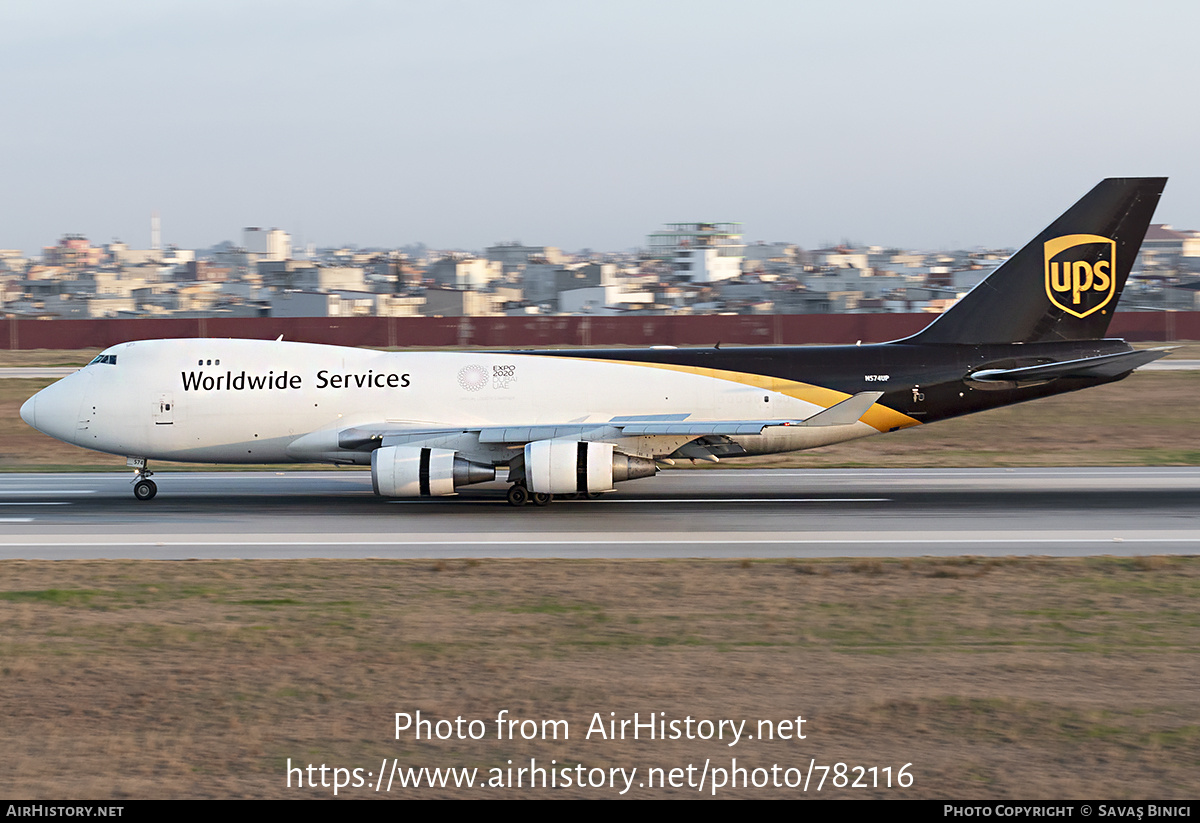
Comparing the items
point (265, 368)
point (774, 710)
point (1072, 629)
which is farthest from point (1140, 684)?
point (265, 368)

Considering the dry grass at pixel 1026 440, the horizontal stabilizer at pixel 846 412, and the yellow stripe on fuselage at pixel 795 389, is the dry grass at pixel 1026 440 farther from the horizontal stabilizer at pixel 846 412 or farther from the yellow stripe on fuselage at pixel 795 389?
the horizontal stabilizer at pixel 846 412

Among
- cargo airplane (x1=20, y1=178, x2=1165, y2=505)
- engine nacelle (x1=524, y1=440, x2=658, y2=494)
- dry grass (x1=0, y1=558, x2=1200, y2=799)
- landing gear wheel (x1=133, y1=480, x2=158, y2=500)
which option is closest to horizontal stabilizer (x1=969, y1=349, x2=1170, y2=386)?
cargo airplane (x1=20, y1=178, x2=1165, y2=505)

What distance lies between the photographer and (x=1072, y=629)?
13602 mm

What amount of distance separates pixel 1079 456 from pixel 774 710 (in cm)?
2644

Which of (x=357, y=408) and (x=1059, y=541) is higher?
(x=357, y=408)

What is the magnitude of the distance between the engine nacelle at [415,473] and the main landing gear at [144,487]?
20.1 feet

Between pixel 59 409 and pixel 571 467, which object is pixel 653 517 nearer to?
pixel 571 467

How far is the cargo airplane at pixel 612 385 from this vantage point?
84.5 ft

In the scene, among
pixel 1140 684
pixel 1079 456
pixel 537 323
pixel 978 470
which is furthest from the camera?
pixel 537 323

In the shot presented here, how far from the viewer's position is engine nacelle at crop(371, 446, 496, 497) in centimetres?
2380

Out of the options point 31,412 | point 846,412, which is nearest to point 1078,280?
point 846,412

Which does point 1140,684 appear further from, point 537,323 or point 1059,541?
point 537,323

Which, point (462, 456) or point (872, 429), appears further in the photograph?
point (872, 429)

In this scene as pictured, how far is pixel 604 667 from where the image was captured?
12.1 meters
